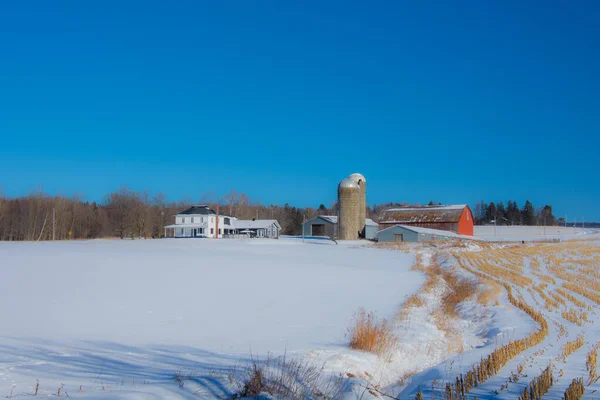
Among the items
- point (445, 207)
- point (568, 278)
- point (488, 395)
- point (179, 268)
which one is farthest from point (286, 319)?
point (445, 207)

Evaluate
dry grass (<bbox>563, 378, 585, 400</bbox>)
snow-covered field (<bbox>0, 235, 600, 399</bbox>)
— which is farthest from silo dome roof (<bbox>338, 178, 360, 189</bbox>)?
dry grass (<bbox>563, 378, 585, 400</bbox>)

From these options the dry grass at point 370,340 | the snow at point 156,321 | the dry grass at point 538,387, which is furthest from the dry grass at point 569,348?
the snow at point 156,321

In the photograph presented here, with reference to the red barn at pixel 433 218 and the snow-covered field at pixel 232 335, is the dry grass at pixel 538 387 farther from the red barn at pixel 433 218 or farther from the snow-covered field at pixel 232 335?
the red barn at pixel 433 218

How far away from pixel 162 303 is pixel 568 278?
20.4 m

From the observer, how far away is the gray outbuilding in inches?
2648

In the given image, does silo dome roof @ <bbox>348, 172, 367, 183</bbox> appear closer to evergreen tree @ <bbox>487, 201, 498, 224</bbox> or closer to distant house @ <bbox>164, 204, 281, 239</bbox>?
distant house @ <bbox>164, 204, 281, 239</bbox>

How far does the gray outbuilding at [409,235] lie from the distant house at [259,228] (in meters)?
27.6

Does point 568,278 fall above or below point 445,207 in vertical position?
below

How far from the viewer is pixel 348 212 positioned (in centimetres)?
7600

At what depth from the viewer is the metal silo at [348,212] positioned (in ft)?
248

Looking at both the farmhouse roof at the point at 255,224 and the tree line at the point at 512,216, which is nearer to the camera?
the farmhouse roof at the point at 255,224

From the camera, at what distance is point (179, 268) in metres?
28.1

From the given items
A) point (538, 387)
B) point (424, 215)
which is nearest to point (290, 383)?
point (538, 387)

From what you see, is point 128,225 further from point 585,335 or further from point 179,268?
point 585,335
